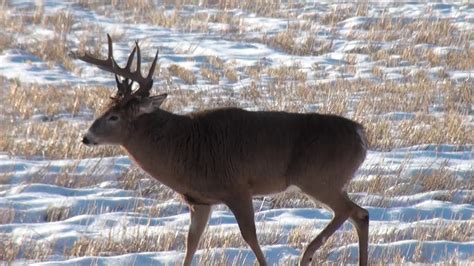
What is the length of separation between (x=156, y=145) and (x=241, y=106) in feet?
23.6

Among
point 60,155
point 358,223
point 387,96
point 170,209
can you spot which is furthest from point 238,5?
point 358,223

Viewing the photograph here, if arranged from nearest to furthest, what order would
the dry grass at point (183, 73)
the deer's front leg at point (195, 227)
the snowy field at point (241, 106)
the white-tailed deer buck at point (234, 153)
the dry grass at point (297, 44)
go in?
the white-tailed deer buck at point (234, 153)
the deer's front leg at point (195, 227)
the snowy field at point (241, 106)
the dry grass at point (183, 73)
the dry grass at point (297, 44)

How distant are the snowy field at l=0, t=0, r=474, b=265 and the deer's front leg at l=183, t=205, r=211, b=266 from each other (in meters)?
0.11

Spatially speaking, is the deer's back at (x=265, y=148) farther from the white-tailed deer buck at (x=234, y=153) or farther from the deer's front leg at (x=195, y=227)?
the deer's front leg at (x=195, y=227)

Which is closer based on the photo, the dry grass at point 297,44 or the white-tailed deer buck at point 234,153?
the white-tailed deer buck at point 234,153

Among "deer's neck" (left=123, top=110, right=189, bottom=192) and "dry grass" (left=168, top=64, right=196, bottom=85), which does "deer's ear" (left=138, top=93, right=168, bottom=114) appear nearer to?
"deer's neck" (left=123, top=110, right=189, bottom=192)

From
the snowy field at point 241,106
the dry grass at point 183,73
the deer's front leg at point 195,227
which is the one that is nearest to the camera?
the deer's front leg at point 195,227

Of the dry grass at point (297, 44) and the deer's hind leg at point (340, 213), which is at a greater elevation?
the deer's hind leg at point (340, 213)

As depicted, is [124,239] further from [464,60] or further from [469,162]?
[464,60]

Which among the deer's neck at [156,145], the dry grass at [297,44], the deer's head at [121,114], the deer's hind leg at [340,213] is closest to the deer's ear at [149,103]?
the deer's head at [121,114]

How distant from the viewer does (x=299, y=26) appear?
76.7 ft

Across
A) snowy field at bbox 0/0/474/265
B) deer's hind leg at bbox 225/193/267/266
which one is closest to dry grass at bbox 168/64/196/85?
snowy field at bbox 0/0/474/265

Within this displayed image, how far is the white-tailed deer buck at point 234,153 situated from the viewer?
8.87 metres

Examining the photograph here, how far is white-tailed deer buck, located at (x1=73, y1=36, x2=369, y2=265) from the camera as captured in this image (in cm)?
887
